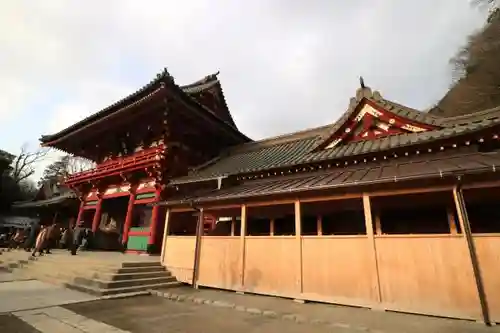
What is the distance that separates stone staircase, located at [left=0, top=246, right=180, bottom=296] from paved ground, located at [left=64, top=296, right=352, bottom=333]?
1197 mm

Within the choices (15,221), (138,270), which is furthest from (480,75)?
(15,221)

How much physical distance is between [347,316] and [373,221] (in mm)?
3805

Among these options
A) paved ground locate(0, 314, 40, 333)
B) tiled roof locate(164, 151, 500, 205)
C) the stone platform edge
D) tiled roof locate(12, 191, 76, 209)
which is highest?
tiled roof locate(12, 191, 76, 209)

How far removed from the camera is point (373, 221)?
8.72m

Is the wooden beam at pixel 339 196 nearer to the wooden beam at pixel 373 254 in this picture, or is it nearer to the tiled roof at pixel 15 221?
the wooden beam at pixel 373 254

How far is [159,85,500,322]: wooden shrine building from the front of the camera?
5.68 m

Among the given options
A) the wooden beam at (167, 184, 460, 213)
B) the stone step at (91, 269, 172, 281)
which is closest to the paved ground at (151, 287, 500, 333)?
the stone step at (91, 269, 172, 281)

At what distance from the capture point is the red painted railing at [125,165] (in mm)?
14406

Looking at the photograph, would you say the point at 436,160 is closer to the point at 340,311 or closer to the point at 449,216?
the point at 449,216

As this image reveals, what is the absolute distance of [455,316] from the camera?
17.7ft

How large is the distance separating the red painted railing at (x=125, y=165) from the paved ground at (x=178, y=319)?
8.35m

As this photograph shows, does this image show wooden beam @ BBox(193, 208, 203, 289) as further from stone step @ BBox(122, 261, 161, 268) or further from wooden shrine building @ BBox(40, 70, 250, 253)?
wooden shrine building @ BBox(40, 70, 250, 253)

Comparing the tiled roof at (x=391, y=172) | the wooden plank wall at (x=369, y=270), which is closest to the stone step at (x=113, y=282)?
the wooden plank wall at (x=369, y=270)

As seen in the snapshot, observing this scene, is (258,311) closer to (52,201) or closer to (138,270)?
(138,270)
